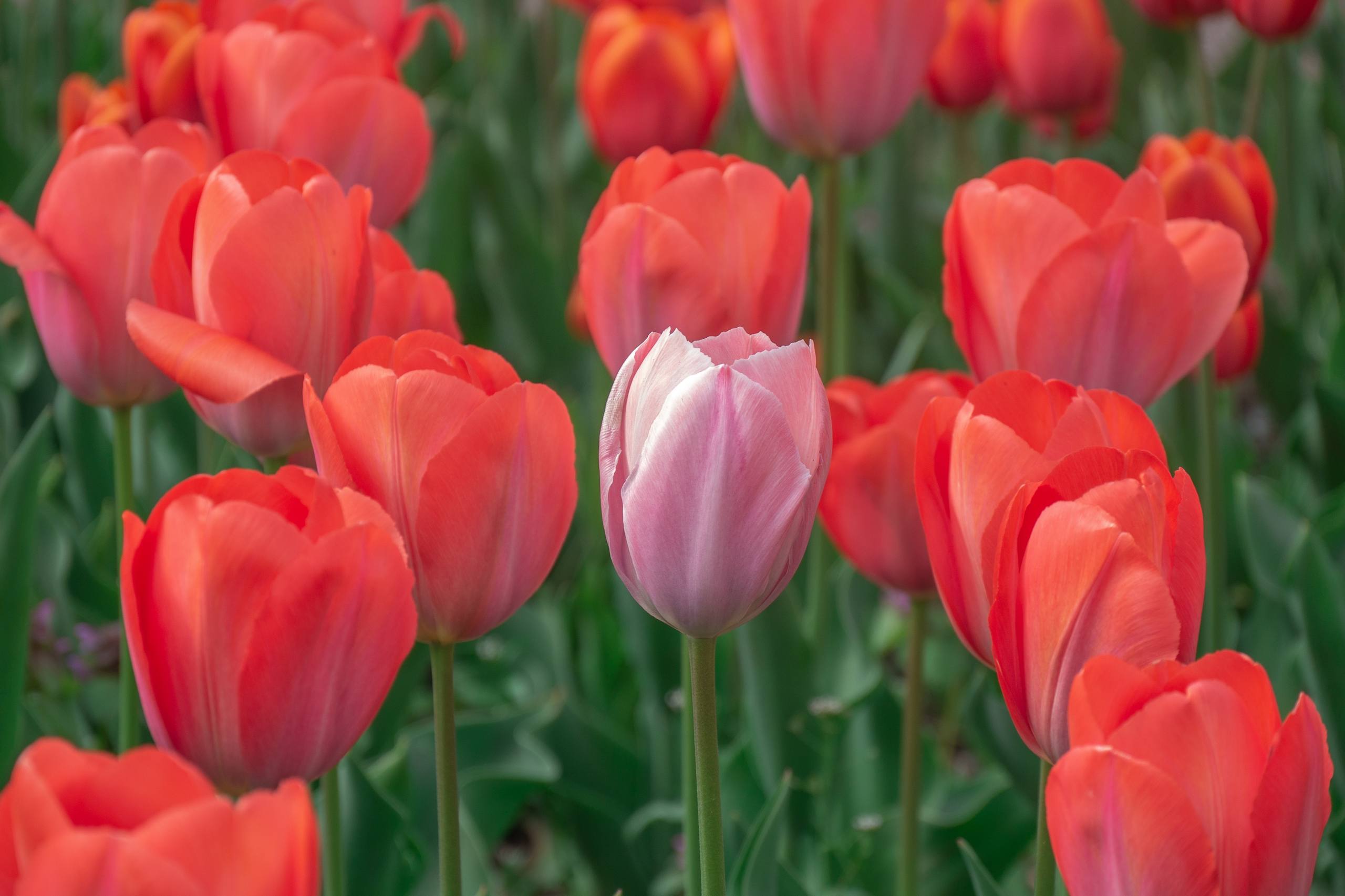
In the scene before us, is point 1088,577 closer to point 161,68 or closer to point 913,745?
point 913,745

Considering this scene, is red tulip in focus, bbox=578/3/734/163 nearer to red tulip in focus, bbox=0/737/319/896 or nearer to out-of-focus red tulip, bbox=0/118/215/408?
→ out-of-focus red tulip, bbox=0/118/215/408

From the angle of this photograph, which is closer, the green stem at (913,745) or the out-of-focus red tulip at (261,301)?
the out-of-focus red tulip at (261,301)

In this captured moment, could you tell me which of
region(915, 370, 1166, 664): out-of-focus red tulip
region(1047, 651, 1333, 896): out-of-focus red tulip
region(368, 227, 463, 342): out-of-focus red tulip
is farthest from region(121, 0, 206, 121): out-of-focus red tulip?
region(1047, 651, 1333, 896): out-of-focus red tulip

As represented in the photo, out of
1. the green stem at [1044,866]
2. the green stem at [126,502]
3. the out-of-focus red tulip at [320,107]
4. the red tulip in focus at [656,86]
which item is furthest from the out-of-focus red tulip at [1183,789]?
the red tulip in focus at [656,86]

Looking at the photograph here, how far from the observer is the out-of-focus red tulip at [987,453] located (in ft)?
1.58

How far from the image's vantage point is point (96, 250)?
0.71 meters

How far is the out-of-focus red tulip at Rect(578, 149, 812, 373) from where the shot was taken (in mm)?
669

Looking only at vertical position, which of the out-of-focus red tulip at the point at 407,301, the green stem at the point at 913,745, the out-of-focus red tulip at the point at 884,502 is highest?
the out-of-focus red tulip at the point at 407,301

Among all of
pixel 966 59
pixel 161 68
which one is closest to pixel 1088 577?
pixel 161 68

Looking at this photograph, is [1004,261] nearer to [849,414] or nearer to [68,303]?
[849,414]

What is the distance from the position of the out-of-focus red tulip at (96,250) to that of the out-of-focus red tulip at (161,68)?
277mm

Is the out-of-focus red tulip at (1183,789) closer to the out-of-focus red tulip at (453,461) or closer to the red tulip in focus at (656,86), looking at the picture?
the out-of-focus red tulip at (453,461)

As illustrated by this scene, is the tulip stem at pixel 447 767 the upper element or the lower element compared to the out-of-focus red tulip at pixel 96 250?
lower

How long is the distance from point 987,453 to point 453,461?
0.19 meters
